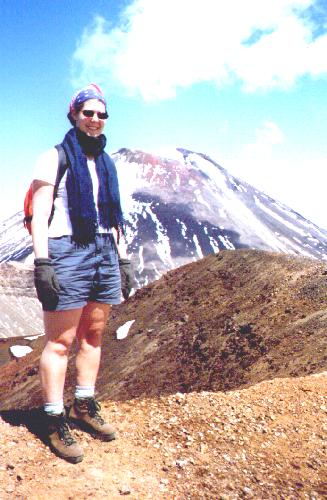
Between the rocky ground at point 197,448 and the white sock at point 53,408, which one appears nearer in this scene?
the rocky ground at point 197,448

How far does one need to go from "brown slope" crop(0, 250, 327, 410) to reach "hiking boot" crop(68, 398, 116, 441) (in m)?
8.45

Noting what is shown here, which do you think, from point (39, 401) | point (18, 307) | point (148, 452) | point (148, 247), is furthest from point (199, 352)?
point (148, 247)

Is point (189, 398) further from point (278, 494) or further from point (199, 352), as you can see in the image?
point (199, 352)

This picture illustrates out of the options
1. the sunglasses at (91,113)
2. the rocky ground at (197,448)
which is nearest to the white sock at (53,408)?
the rocky ground at (197,448)

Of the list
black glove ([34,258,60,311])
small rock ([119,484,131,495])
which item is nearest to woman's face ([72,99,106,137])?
black glove ([34,258,60,311])

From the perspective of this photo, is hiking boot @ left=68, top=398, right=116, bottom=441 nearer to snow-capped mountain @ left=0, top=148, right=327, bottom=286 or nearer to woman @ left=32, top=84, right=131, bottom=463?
woman @ left=32, top=84, right=131, bottom=463

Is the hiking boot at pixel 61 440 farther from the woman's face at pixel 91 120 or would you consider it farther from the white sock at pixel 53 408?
the woman's face at pixel 91 120

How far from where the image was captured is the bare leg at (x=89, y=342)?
4.45 meters

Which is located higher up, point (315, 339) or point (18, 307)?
point (18, 307)

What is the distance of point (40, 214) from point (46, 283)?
1.92ft

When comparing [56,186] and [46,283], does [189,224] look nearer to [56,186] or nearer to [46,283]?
[56,186]

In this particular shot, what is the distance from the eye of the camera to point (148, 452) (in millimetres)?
4312

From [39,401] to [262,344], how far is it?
11.3 meters

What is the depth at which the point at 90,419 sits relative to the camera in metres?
4.52
